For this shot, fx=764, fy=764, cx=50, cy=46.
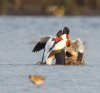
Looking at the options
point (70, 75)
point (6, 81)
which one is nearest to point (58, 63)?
point (70, 75)

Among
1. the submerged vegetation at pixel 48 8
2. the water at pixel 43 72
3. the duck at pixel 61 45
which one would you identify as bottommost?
the water at pixel 43 72

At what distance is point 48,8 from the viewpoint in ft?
172

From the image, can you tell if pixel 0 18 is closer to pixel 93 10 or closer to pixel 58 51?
pixel 93 10

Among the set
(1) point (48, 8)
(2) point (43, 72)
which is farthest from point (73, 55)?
(1) point (48, 8)

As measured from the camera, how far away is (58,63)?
18672 mm

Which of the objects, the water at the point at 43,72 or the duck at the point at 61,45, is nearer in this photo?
the water at the point at 43,72

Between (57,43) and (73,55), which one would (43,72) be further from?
(73,55)

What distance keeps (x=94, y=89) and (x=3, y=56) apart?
6.90 meters

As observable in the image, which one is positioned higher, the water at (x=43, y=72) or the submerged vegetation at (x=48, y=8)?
the submerged vegetation at (x=48, y=8)

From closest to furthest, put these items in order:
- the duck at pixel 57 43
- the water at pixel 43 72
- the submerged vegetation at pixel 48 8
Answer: the water at pixel 43 72
the duck at pixel 57 43
the submerged vegetation at pixel 48 8

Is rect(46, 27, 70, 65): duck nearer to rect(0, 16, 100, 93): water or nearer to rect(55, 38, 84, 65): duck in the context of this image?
rect(55, 38, 84, 65): duck

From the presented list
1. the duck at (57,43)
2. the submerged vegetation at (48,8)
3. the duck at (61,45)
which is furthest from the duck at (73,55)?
the submerged vegetation at (48,8)

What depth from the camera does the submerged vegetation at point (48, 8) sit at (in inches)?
2044

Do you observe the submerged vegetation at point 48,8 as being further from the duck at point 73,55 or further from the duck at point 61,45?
the duck at point 61,45
